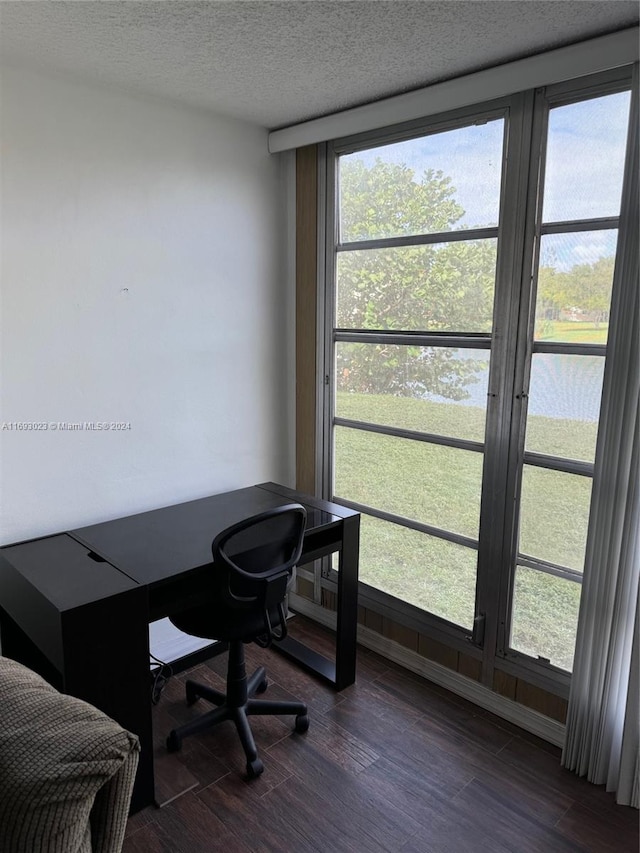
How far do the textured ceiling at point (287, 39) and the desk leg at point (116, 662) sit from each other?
173cm

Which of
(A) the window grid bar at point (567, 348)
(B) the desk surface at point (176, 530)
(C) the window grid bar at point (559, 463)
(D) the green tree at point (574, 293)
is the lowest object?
(B) the desk surface at point (176, 530)

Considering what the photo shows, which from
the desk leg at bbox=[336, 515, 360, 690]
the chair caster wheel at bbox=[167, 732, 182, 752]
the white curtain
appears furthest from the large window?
the chair caster wheel at bbox=[167, 732, 182, 752]

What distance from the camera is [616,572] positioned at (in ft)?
6.42

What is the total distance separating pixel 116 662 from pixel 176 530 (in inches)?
24.2

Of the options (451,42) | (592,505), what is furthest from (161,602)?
(451,42)

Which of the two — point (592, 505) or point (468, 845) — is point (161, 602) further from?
point (592, 505)

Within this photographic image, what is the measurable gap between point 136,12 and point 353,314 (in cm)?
Result: 146

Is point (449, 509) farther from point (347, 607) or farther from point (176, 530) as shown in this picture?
point (176, 530)

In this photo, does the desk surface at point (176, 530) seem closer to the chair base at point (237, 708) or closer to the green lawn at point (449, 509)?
the green lawn at point (449, 509)

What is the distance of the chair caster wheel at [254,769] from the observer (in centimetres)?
210

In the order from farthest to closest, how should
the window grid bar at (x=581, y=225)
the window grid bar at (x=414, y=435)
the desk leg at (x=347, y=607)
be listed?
the desk leg at (x=347, y=607)
the window grid bar at (x=414, y=435)
the window grid bar at (x=581, y=225)

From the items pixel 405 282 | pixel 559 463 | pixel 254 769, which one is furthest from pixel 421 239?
pixel 254 769

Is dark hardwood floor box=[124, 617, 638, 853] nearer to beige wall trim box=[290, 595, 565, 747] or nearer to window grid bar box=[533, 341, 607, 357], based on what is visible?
beige wall trim box=[290, 595, 565, 747]

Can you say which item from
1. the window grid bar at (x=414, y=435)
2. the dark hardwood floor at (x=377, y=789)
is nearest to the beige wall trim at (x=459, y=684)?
the dark hardwood floor at (x=377, y=789)
